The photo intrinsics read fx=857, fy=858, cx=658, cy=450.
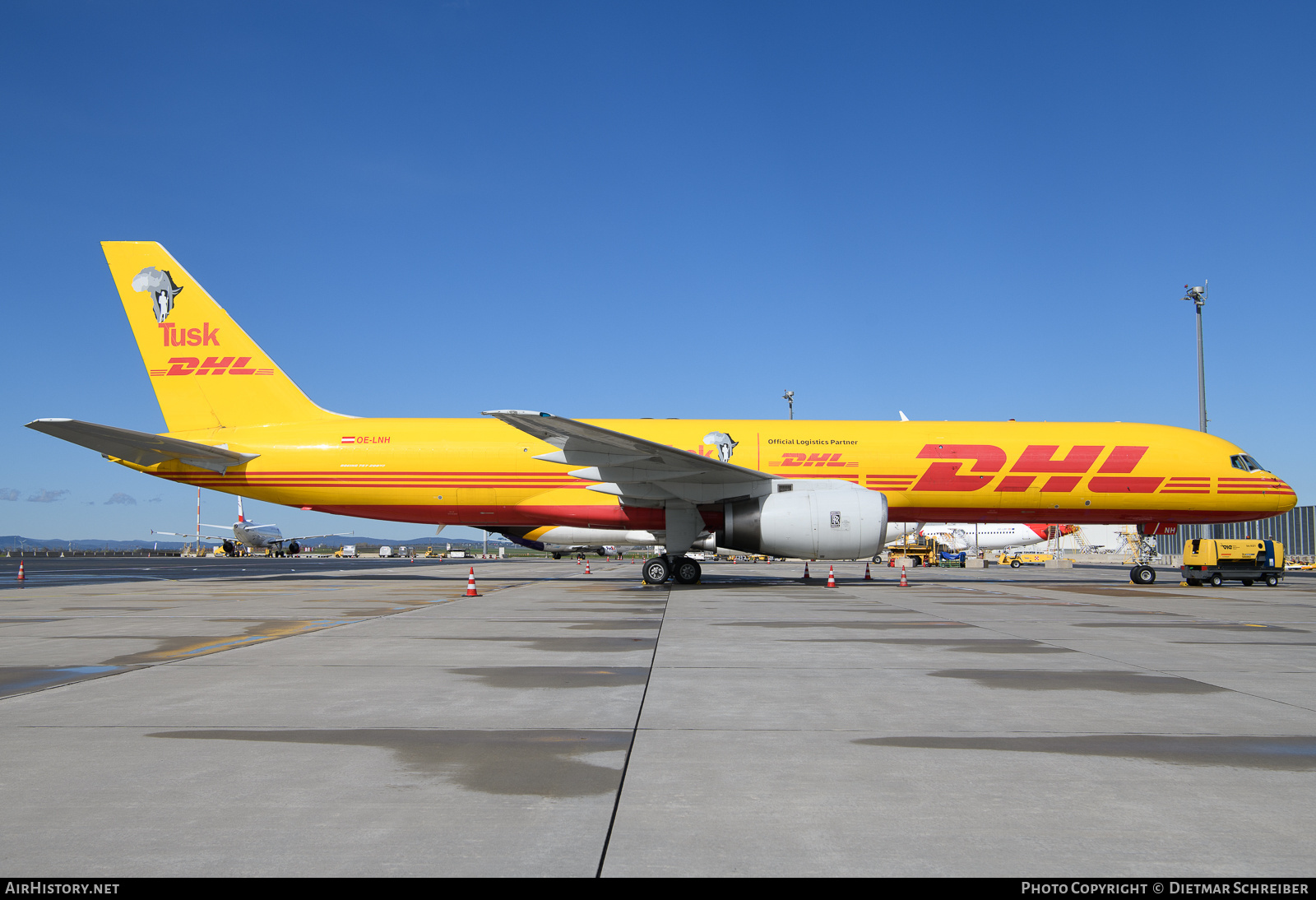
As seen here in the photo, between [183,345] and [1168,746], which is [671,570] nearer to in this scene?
[183,345]

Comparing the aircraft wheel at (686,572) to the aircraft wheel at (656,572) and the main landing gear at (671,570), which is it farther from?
the aircraft wheel at (656,572)

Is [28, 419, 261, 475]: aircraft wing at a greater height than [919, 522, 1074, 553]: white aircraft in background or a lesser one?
greater

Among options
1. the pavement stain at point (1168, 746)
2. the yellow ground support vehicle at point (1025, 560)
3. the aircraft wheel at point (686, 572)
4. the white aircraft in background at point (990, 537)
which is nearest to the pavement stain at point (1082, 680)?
the pavement stain at point (1168, 746)

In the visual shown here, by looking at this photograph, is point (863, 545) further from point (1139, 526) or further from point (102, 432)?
point (102, 432)

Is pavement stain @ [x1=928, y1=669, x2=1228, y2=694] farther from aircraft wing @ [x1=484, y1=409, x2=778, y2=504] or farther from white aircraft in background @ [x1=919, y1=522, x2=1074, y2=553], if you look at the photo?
white aircraft in background @ [x1=919, y1=522, x2=1074, y2=553]

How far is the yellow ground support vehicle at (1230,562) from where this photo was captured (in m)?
23.2

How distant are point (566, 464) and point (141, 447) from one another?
393 inches

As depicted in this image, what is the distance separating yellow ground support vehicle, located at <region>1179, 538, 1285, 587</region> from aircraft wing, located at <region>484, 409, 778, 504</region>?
42.1 feet

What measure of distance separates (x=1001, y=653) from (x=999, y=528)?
5961 centimetres

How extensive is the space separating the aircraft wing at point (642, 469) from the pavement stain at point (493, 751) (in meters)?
12.7

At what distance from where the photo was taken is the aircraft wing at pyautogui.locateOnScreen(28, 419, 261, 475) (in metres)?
18.7

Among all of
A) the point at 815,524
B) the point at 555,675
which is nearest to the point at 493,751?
the point at 555,675

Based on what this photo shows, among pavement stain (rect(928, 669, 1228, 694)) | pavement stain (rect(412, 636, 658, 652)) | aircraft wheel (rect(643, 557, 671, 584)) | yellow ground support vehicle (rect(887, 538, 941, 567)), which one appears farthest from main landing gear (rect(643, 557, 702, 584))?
yellow ground support vehicle (rect(887, 538, 941, 567))

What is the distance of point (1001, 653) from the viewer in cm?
827
